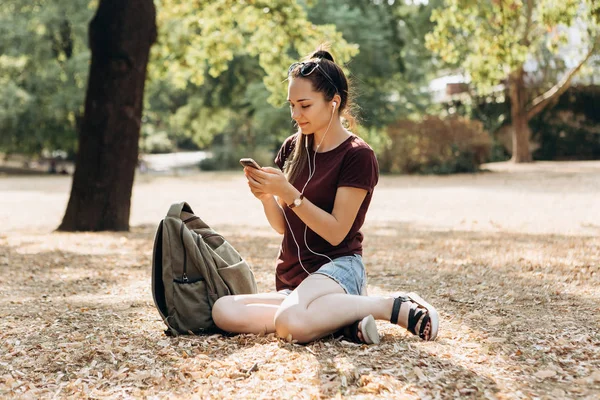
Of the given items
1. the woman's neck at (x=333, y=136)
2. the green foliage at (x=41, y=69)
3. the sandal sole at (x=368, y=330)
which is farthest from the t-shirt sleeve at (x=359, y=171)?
the green foliage at (x=41, y=69)

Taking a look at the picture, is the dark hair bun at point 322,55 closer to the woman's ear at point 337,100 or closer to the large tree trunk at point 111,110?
the woman's ear at point 337,100

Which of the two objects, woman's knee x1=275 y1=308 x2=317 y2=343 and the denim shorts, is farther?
the denim shorts

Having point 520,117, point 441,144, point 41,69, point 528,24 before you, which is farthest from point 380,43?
point 41,69

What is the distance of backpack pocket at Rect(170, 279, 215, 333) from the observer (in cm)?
385

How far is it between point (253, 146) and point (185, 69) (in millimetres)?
17414

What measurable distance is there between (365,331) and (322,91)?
1222 millimetres

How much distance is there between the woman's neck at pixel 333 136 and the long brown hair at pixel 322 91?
69 mm

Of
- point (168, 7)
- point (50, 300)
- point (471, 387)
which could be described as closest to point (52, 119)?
point (168, 7)

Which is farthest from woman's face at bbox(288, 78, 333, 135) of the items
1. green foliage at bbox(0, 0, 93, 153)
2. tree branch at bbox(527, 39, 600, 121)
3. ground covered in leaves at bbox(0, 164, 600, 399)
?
green foliage at bbox(0, 0, 93, 153)

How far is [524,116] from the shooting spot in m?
23.6

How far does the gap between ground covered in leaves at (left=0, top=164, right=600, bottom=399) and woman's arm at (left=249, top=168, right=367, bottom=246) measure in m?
0.56

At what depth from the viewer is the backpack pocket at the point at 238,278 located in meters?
3.99

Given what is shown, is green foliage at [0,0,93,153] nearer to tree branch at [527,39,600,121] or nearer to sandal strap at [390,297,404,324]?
tree branch at [527,39,600,121]

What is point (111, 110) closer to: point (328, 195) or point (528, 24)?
point (328, 195)
